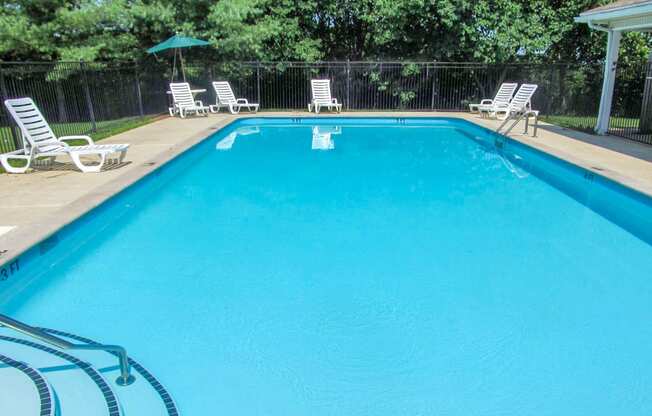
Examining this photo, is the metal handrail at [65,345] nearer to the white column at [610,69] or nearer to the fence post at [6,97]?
the fence post at [6,97]

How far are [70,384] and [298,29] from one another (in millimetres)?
14374

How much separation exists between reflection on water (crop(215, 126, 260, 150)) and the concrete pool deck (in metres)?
0.32

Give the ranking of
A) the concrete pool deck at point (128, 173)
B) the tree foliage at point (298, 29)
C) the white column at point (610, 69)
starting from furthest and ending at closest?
the tree foliage at point (298, 29) < the white column at point (610, 69) < the concrete pool deck at point (128, 173)

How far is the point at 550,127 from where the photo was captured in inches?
447

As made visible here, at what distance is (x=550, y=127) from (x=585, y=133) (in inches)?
43.2

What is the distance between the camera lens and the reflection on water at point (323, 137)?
9875mm

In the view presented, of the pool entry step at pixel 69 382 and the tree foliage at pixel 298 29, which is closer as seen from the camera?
the pool entry step at pixel 69 382

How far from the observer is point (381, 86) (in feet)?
50.5

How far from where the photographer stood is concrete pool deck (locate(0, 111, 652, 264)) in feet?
13.8

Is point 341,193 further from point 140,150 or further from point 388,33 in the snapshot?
point 388,33

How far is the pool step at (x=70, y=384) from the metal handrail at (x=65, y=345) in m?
0.04

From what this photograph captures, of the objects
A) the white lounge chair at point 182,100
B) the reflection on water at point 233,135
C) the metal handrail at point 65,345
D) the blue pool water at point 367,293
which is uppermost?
the white lounge chair at point 182,100

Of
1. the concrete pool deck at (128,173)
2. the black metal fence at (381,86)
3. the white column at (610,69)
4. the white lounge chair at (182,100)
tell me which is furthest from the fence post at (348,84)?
the white column at (610,69)

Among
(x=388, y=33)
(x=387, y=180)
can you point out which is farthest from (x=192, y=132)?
(x=388, y=33)
